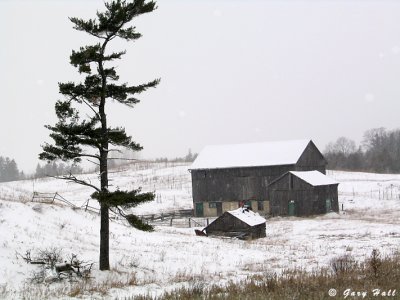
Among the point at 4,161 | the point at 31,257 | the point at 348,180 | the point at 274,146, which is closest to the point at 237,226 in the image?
the point at 31,257

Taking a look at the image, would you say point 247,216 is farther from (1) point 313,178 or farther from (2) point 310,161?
(2) point 310,161

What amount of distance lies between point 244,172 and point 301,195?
309 inches

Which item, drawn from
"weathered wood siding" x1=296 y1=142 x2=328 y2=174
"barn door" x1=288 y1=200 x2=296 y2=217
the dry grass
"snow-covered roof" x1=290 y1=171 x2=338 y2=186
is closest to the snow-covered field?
the dry grass

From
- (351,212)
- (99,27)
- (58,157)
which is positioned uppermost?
(99,27)

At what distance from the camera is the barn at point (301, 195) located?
161 ft

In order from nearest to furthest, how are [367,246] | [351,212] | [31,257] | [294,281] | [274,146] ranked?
[294,281] → [31,257] → [367,246] → [351,212] → [274,146]

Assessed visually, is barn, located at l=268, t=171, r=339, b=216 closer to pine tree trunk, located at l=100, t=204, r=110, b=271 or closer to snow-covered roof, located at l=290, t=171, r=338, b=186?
snow-covered roof, located at l=290, t=171, r=338, b=186

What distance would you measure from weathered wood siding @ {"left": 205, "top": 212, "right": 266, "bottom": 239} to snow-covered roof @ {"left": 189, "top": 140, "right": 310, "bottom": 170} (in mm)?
20537

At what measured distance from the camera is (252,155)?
56.0 m

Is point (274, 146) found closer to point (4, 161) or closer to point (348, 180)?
point (348, 180)

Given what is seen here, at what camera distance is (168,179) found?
8188 centimetres

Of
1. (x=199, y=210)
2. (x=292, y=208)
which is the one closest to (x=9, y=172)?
(x=199, y=210)

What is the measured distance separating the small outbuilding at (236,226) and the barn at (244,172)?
19311mm

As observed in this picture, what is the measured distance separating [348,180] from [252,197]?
91.6 feet
